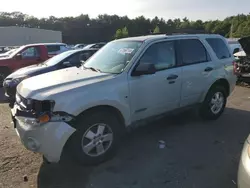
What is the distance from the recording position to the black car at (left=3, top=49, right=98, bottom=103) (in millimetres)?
8070

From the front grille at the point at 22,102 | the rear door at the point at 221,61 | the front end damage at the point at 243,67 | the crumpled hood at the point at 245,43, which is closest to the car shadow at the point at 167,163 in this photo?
the front grille at the point at 22,102

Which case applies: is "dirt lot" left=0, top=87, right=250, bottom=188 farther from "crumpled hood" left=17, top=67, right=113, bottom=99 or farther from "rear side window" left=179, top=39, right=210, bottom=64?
"rear side window" left=179, top=39, right=210, bottom=64

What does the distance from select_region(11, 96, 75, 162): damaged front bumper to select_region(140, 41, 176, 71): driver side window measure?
168cm

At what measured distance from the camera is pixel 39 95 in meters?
4.01

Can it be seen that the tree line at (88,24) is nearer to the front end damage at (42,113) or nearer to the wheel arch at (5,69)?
the wheel arch at (5,69)

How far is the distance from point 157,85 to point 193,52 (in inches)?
50.6

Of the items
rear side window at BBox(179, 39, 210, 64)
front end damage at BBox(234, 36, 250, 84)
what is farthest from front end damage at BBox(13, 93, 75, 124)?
front end damage at BBox(234, 36, 250, 84)

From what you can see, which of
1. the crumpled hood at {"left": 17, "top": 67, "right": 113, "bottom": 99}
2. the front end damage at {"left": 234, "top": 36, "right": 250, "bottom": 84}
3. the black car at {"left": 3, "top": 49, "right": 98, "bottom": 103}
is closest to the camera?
the crumpled hood at {"left": 17, "top": 67, "right": 113, "bottom": 99}

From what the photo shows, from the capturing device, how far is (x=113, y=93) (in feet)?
14.5

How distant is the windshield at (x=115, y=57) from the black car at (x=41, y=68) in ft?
6.99

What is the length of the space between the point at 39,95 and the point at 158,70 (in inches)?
80.0

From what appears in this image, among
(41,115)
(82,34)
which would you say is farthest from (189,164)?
(82,34)

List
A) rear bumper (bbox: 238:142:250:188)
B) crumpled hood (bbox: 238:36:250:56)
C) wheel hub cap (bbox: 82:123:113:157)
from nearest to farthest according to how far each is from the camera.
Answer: rear bumper (bbox: 238:142:250:188), wheel hub cap (bbox: 82:123:113:157), crumpled hood (bbox: 238:36:250:56)

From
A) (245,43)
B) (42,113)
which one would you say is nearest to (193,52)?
(42,113)
